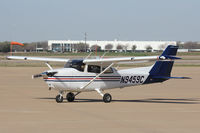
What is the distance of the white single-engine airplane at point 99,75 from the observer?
55.4 feet

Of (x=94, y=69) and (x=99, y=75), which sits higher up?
(x=94, y=69)

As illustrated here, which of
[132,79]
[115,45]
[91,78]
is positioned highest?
[91,78]

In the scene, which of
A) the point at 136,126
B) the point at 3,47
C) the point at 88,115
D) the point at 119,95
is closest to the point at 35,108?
the point at 88,115

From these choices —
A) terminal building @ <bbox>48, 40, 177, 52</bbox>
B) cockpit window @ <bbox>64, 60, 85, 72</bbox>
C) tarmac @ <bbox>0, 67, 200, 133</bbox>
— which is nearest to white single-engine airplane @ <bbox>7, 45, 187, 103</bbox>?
cockpit window @ <bbox>64, 60, 85, 72</bbox>

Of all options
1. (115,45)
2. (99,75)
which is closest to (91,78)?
(99,75)

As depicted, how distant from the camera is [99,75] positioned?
17.8m

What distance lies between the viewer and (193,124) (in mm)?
12211

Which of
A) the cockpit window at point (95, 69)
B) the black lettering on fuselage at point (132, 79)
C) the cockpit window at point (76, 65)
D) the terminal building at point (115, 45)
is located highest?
the cockpit window at point (76, 65)

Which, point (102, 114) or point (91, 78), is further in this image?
point (91, 78)

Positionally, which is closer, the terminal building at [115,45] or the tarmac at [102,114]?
the tarmac at [102,114]

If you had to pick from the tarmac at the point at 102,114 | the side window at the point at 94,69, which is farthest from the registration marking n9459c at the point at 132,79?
the side window at the point at 94,69

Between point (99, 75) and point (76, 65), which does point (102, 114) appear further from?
point (99, 75)

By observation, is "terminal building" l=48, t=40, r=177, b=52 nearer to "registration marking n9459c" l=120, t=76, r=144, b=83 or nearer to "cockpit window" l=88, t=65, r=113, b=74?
"registration marking n9459c" l=120, t=76, r=144, b=83

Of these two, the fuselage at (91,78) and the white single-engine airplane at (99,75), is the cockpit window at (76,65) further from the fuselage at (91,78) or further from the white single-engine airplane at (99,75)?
the fuselage at (91,78)
